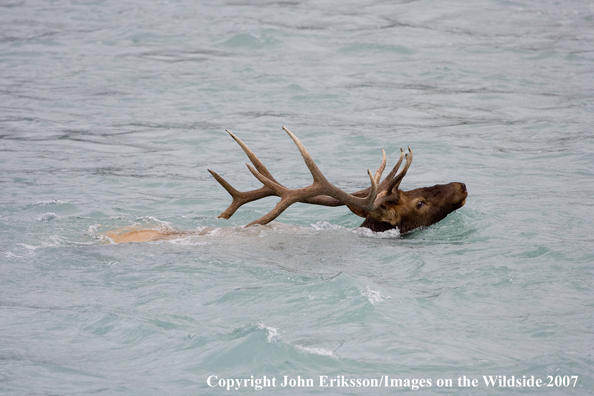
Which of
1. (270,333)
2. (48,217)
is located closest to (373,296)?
(270,333)

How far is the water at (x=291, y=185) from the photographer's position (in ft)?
13.2

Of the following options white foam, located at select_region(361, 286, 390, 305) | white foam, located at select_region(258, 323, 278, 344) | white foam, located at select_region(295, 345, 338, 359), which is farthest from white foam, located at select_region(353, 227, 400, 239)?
white foam, located at select_region(295, 345, 338, 359)

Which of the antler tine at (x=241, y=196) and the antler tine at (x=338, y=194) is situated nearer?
the antler tine at (x=338, y=194)

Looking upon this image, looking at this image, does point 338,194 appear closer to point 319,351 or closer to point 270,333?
point 270,333

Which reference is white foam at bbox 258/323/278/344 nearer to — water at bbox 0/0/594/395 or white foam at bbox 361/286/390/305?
water at bbox 0/0/594/395

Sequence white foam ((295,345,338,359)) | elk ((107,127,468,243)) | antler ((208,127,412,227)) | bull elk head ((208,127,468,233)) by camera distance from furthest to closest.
Result: bull elk head ((208,127,468,233)) → elk ((107,127,468,243)) → antler ((208,127,412,227)) → white foam ((295,345,338,359))

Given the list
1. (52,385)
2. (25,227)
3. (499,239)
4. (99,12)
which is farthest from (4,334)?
(99,12)

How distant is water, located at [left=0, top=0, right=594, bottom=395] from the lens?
13.2 ft

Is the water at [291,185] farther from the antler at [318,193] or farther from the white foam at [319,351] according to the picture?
the antler at [318,193]

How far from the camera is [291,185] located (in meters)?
8.36

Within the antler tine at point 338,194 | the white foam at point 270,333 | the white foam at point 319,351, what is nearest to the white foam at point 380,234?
the antler tine at point 338,194

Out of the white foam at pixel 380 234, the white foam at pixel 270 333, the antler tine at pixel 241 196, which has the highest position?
the white foam at pixel 270 333

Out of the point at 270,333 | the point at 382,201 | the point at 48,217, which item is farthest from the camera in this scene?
the point at 48,217

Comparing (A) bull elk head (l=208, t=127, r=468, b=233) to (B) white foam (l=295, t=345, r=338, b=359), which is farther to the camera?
(A) bull elk head (l=208, t=127, r=468, b=233)
